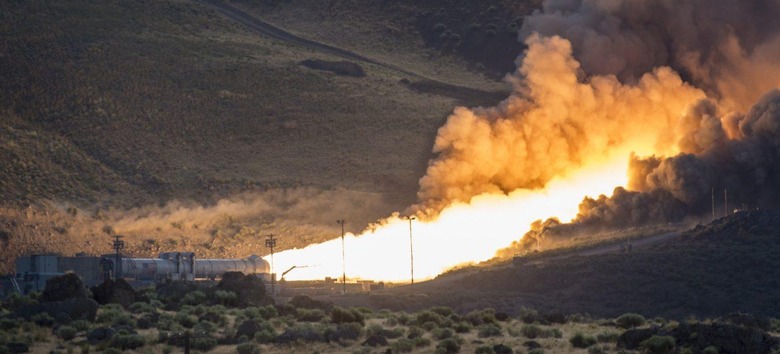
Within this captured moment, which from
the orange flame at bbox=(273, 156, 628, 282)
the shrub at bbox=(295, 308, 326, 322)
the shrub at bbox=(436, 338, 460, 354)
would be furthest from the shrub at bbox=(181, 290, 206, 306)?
the orange flame at bbox=(273, 156, 628, 282)

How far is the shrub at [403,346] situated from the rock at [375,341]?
27.7 inches

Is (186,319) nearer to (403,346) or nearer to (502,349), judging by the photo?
(403,346)

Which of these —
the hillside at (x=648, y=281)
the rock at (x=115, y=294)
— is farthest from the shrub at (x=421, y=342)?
the hillside at (x=648, y=281)

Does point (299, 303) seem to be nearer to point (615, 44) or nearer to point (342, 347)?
point (342, 347)

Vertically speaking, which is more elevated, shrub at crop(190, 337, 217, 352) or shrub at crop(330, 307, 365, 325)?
shrub at crop(330, 307, 365, 325)

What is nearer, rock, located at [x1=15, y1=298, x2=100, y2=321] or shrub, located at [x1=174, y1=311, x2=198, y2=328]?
rock, located at [x1=15, y1=298, x2=100, y2=321]

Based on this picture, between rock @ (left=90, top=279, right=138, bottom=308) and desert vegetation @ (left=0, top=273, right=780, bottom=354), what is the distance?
5 cm

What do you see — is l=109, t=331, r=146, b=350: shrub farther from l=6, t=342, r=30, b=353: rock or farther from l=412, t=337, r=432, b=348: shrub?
l=412, t=337, r=432, b=348: shrub

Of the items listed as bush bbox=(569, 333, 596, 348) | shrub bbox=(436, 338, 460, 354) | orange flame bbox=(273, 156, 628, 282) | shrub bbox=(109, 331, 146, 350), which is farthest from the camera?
orange flame bbox=(273, 156, 628, 282)

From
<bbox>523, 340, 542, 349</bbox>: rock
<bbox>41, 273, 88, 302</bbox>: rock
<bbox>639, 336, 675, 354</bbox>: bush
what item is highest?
<bbox>41, 273, 88, 302</bbox>: rock

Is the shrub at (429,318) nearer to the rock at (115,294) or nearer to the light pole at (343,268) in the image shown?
the rock at (115,294)

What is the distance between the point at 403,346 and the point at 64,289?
20524 millimetres

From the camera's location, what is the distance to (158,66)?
630 ft

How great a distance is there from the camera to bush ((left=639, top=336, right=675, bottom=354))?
6975cm
